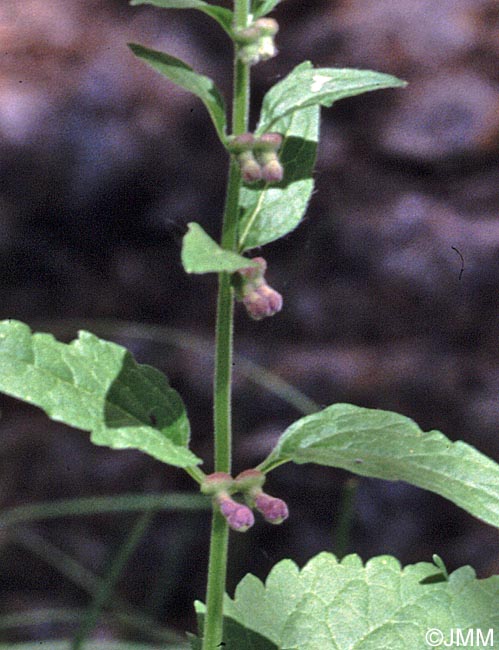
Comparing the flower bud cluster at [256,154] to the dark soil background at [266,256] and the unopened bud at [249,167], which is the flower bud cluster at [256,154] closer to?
the unopened bud at [249,167]

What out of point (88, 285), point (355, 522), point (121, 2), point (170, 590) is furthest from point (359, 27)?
point (170, 590)

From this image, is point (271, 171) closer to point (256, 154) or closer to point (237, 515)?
point (256, 154)

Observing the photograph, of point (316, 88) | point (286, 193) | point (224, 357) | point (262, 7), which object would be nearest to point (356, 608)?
point (224, 357)

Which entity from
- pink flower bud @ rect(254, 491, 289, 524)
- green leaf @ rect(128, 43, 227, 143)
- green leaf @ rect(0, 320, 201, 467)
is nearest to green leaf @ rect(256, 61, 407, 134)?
green leaf @ rect(128, 43, 227, 143)

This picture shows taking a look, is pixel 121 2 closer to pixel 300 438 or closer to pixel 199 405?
pixel 199 405

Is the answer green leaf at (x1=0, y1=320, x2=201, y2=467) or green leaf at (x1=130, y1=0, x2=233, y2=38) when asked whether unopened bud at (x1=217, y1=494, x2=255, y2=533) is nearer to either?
green leaf at (x1=0, y1=320, x2=201, y2=467)
